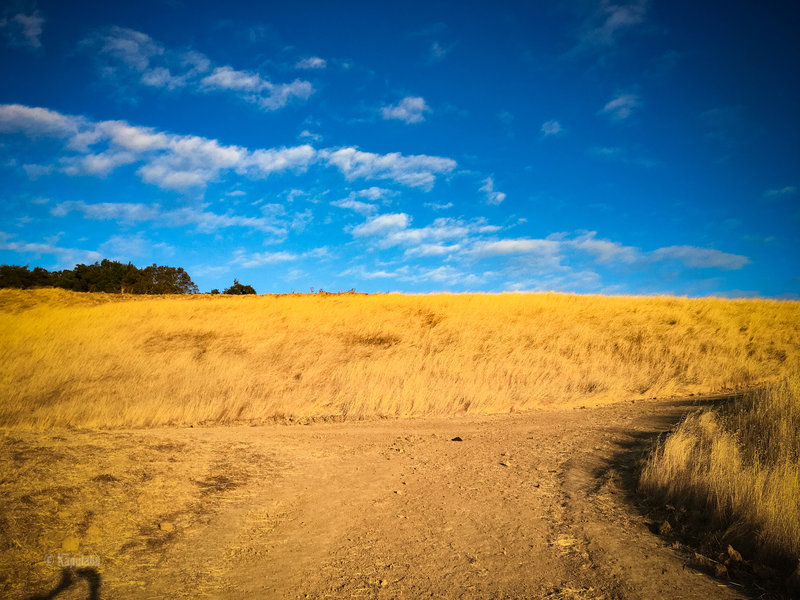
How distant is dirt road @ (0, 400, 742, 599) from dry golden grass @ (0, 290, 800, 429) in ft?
11.7

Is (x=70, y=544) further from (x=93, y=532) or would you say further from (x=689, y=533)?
(x=689, y=533)

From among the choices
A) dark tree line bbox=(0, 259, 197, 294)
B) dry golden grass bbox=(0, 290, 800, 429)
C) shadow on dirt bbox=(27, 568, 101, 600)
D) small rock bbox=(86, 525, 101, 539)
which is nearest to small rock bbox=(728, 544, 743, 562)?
shadow on dirt bbox=(27, 568, 101, 600)

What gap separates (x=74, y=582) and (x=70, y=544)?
646 mm

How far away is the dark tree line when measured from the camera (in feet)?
128

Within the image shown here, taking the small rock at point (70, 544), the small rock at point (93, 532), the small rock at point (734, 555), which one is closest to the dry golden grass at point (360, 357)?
the small rock at point (93, 532)

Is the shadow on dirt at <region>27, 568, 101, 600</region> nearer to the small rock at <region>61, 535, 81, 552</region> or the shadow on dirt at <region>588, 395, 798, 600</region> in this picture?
the small rock at <region>61, 535, 81, 552</region>

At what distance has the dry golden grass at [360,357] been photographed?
41.3 feet

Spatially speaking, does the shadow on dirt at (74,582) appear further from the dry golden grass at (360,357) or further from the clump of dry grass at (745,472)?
the dry golden grass at (360,357)

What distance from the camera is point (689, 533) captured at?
17.0 feet

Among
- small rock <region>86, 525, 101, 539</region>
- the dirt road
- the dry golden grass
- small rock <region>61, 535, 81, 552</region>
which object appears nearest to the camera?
the dirt road

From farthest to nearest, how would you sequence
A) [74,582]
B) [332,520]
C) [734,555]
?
[332,520] → [734,555] → [74,582]

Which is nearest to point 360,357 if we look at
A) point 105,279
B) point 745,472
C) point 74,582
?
point 745,472

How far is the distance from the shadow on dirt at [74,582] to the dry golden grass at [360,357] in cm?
728

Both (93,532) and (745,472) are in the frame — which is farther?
(745,472)
